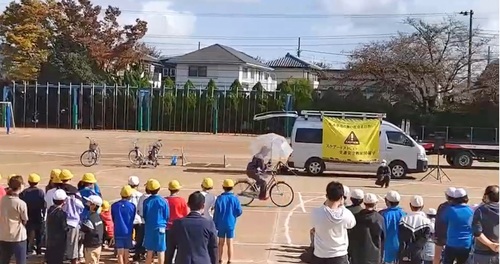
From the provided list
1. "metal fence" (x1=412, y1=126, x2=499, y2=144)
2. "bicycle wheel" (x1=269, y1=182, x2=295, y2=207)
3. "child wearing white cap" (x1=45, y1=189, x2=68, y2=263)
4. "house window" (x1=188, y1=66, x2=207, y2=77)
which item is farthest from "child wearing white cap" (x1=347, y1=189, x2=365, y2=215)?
"house window" (x1=188, y1=66, x2=207, y2=77)

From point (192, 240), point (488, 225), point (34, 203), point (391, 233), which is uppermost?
point (488, 225)

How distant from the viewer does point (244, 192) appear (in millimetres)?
17422

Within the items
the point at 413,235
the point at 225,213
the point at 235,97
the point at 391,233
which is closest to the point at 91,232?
the point at 225,213

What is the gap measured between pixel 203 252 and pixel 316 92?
4686cm

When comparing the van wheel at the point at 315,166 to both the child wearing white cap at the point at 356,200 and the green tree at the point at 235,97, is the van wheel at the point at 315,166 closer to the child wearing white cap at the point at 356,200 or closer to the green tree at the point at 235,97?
the child wearing white cap at the point at 356,200

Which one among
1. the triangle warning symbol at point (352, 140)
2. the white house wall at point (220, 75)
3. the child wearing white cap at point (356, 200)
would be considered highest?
the white house wall at point (220, 75)

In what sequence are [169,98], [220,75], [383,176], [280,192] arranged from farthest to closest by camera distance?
[220,75] < [169,98] < [383,176] < [280,192]

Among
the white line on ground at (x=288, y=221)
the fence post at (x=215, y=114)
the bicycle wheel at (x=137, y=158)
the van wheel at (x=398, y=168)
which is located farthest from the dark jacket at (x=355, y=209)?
the fence post at (x=215, y=114)

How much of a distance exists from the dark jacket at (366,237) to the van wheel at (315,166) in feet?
60.1

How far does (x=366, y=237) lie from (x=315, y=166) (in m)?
18.4

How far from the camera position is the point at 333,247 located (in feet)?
23.2

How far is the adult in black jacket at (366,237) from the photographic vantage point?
7.79 meters

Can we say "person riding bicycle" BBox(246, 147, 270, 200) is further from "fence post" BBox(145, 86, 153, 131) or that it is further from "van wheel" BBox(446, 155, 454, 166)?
"fence post" BBox(145, 86, 153, 131)

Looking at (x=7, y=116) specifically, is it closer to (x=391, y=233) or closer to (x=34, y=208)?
(x=34, y=208)
